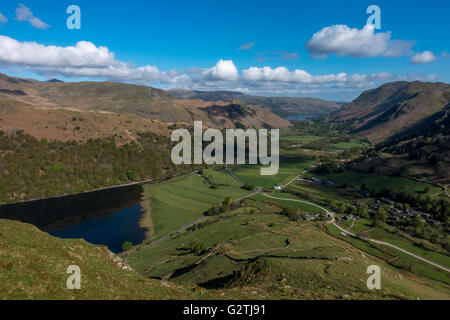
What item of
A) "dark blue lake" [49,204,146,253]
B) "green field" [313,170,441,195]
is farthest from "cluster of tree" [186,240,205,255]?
"green field" [313,170,441,195]

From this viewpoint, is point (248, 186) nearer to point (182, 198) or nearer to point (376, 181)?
point (182, 198)

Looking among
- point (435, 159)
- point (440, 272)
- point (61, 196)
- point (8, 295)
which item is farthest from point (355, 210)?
point (61, 196)

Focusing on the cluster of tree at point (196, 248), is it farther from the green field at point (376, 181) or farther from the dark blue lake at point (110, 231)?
the green field at point (376, 181)

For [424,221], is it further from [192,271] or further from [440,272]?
[192,271]

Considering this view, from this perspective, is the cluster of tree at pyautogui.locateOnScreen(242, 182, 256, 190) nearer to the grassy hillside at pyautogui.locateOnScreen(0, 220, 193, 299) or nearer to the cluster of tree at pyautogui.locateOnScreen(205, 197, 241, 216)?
the cluster of tree at pyautogui.locateOnScreen(205, 197, 241, 216)

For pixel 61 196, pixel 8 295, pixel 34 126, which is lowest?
pixel 61 196
